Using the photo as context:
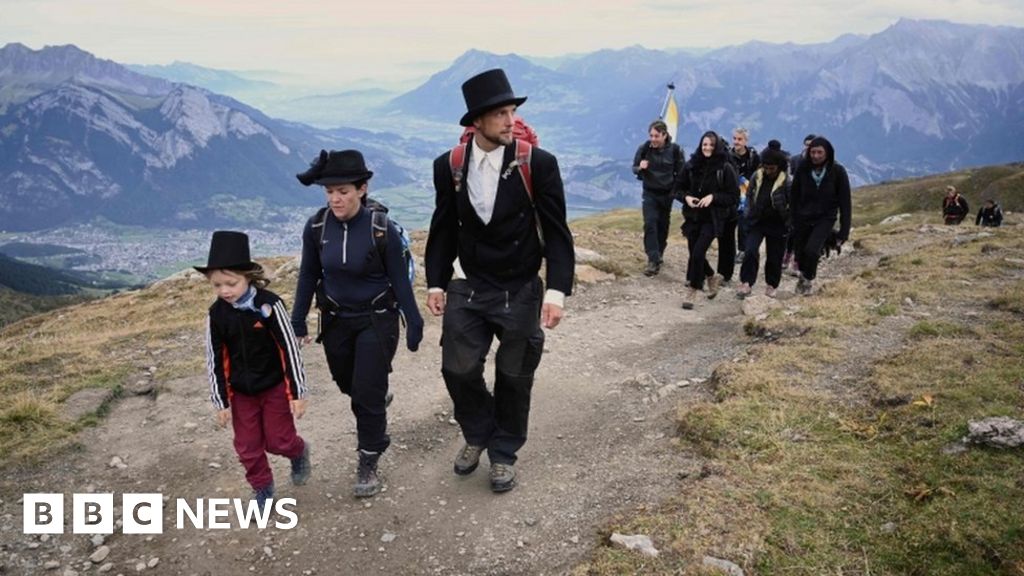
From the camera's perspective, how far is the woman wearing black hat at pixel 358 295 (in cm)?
616

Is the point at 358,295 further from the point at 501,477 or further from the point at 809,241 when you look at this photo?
the point at 809,241

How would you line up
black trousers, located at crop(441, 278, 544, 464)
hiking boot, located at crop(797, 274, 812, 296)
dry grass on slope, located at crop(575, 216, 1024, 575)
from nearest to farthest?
dry grass on slope, located at crop(575, 216, 1024, 575), black trousers, located at crop(441, 278, 544, 464), hiking boot, located at crop(797, 274, 812, 296)

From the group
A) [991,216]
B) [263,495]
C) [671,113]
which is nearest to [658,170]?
[263,495]

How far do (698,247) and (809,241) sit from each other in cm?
209

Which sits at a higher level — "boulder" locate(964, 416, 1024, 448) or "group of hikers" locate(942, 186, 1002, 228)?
"group of hikers" locate(942, 186, 1002, 228)

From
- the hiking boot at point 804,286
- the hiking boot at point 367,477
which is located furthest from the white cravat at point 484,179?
the hiking boot at point 804,286

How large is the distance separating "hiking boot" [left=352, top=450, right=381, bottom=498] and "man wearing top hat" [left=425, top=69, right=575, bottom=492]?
99 cm

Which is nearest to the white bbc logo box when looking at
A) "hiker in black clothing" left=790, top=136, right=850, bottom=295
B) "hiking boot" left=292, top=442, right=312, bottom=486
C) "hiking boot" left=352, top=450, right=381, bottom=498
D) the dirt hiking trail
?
the dirt hiking trail

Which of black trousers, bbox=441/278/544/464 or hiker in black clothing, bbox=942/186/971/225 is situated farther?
hiker in black clothing, bbox=942/186/971/225

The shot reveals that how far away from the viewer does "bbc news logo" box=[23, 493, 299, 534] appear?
6086 millimetres

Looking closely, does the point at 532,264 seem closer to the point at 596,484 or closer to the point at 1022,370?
the point at 596,484

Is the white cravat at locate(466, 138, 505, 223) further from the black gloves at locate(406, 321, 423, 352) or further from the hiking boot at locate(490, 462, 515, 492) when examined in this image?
the hiking boot at locate(490, 462, 515, 492)

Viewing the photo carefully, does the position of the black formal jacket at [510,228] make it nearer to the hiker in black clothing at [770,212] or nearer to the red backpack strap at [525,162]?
the red backpack strap at [525,162]

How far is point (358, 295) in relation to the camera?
246 inches
